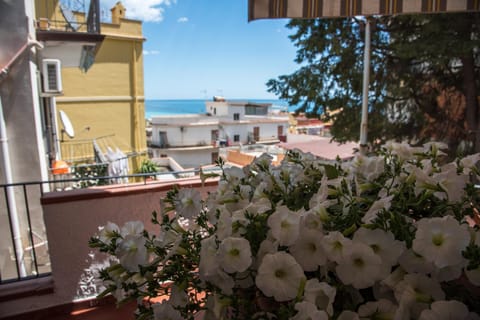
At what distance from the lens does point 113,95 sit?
10.2 m

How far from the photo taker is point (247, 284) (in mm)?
500

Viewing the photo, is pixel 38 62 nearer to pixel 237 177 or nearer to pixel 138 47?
pixel 237 177

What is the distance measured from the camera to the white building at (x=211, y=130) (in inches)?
297

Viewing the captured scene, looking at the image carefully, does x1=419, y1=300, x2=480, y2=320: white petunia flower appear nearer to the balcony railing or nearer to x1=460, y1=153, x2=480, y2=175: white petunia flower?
x1=460, y1=153, x2=480, y2=175: white petunia flower

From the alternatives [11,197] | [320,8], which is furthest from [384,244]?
[11,197]

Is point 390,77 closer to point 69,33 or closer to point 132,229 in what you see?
point 69,33

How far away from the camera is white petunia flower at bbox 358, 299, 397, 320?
1.39ft

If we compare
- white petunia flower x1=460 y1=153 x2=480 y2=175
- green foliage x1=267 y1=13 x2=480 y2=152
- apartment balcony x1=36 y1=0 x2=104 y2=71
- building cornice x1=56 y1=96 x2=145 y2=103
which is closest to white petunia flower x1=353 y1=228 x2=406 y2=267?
white petunia flower x1=460 y1=153 x2=480 y2=175

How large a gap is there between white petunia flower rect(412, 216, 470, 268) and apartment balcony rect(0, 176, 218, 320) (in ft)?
4.51

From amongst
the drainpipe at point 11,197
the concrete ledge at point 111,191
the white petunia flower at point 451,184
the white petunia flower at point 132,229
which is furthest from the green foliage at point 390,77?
the white petunia flower at point 132,229

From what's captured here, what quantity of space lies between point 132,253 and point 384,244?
385mm

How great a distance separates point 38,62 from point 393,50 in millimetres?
4751

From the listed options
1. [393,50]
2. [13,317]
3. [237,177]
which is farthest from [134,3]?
[237,177]

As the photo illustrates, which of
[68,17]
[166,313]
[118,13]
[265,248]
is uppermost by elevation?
[118,13]
